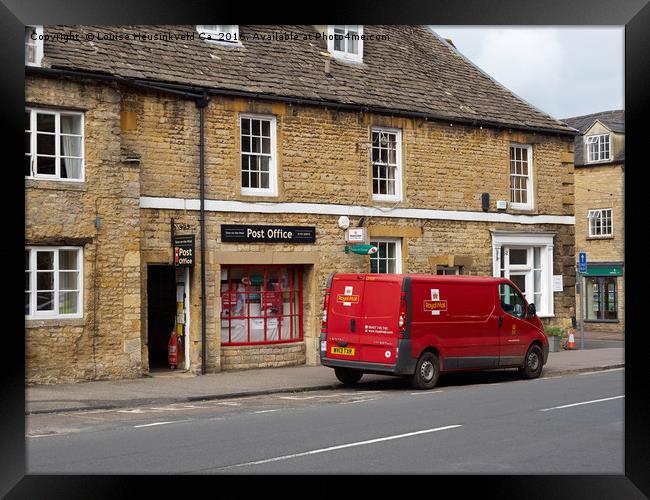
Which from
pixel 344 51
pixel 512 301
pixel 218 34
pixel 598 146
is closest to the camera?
pixel 512 301

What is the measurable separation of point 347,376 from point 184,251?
398cm

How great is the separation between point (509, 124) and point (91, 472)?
60.1 ft

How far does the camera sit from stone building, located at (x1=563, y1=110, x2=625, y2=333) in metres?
41.4

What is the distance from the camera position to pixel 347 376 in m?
17.8

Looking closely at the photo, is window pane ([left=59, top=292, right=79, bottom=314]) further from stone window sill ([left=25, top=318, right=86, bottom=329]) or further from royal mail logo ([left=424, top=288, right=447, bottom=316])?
royal mail logo ([left=424, top=288, right=447, bottom=316])

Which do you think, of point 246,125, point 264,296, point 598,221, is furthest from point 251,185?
point 598,221

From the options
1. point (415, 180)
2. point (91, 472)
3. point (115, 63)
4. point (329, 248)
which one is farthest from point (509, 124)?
point (91, 472)

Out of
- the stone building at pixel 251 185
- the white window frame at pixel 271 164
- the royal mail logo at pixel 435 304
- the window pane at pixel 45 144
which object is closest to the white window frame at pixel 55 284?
the stone building at pixel 251 185

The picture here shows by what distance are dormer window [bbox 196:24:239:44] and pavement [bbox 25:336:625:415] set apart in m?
7.19

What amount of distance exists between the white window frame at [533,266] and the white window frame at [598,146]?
58.0 ft

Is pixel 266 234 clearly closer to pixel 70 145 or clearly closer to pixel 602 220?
pixel 70 145

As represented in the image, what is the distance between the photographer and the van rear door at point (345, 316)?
1698 centimetres

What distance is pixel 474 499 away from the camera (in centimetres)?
610
